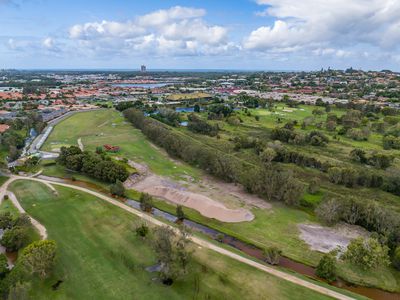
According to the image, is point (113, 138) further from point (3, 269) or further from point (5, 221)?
point (3, 269)

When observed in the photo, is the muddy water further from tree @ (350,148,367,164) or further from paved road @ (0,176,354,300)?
tree @ (350,148,367,164)

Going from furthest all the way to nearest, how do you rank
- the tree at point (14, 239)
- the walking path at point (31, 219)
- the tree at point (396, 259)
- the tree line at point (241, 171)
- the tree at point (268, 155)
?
the tree at point (268, 155) < the tree line at point (241, 171) < the walking path at point (31, 219) < the tree at point (14, 239) < the tree at point (396, 259)

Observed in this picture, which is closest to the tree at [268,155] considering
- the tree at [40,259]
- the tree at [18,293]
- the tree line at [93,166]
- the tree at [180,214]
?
the tree at [180,214]

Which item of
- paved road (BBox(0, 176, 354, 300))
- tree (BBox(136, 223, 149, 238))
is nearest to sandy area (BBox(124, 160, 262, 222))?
paved road (BBox(0, 176, 354, 300))

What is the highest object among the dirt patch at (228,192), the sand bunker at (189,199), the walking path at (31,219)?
the walking path at (31,219)

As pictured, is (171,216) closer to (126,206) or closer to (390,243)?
(126,206)

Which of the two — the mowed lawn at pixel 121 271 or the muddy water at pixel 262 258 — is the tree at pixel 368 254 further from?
the mowed lawn at pixel 121 271

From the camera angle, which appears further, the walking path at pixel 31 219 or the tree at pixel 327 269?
the walking path at pixel 31 219

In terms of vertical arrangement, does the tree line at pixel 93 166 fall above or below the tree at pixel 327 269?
above
